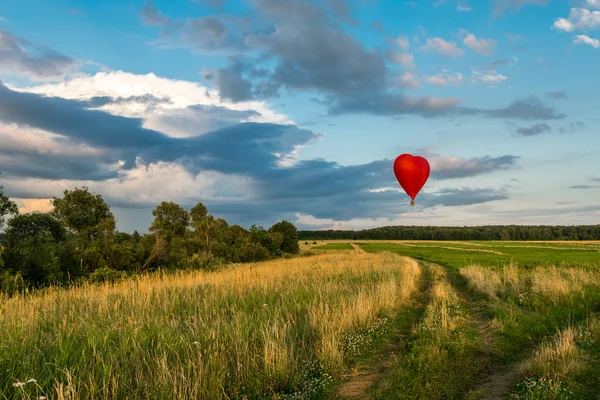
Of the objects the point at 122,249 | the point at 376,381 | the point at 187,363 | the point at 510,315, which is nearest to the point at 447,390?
the point at 376,381

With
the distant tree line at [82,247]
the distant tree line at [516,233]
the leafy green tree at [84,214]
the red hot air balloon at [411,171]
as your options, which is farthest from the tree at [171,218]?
the distant tree line at [516,233]

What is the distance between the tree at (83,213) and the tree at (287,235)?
40.8 meters

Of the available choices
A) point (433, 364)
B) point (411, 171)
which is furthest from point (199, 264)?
point (433, 364)

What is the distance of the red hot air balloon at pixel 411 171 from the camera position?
907 inches

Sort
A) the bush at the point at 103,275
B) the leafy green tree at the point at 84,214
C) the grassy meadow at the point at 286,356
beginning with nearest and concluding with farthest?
the grassy meadow at the point at 286,356
the bush at the point at 103,275
the leafy green tree at the point at 84,214

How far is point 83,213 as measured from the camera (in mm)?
34812

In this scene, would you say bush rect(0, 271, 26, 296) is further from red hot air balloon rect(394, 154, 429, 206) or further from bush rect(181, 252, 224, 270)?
red hot air balloon rect(394, 154, 429, 206)

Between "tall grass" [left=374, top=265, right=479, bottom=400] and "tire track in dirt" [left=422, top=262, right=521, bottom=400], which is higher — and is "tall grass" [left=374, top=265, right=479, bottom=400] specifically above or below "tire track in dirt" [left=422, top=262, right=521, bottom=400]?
above

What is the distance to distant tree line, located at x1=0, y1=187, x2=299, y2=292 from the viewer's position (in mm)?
20219

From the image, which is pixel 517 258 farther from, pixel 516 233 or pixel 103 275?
pixel 516 233

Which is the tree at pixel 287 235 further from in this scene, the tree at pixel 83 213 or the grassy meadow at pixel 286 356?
the grassy meadow at pixel 286 356

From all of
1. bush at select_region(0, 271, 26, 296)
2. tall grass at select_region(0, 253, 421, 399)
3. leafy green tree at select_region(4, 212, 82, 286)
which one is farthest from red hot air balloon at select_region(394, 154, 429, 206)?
bush at select_region(0, 271, 26, 296)

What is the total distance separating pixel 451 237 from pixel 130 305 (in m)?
195

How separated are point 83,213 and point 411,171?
30386 millimetres
